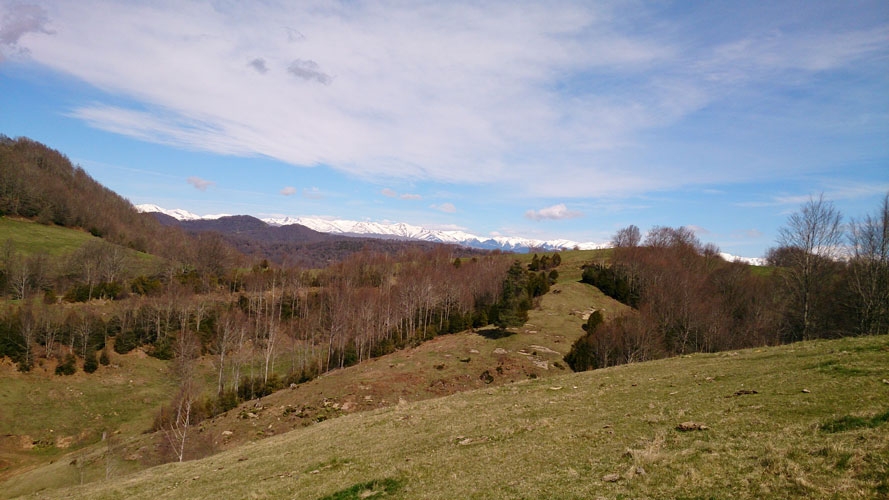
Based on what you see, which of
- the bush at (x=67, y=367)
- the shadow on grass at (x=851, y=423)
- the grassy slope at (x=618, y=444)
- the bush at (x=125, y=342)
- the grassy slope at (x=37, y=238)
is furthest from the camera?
the grassy slope at (x=37, y=238)

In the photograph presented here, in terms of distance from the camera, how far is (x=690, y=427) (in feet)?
48.7

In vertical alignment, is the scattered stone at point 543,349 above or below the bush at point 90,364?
above

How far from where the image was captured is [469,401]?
2878cm

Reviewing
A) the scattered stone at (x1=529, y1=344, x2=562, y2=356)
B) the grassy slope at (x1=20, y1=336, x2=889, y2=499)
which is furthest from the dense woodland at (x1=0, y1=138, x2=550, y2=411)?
the grassy slope at (x1=20, y1=336, x2=889, y2=499)

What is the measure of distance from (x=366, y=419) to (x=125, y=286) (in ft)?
376

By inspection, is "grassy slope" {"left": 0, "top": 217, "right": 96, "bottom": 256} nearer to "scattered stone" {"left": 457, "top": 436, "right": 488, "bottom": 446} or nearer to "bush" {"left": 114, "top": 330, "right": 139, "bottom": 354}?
"bush" {"left": 114, "top": 330, "right": 139, "bottom": 354}

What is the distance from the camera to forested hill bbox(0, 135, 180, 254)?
140500mm

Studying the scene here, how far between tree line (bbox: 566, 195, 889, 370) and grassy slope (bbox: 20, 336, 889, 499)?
105ft

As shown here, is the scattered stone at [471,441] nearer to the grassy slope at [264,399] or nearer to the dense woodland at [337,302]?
the grassy slope at [264,399]

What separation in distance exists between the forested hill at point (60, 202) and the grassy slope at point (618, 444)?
165 m

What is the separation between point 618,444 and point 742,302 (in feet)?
309

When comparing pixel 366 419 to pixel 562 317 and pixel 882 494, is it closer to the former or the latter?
pixel 882 494

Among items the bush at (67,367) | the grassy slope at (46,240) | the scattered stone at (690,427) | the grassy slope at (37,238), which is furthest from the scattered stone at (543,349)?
the grassy slope at (37,238)

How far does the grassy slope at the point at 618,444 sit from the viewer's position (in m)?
10.2
